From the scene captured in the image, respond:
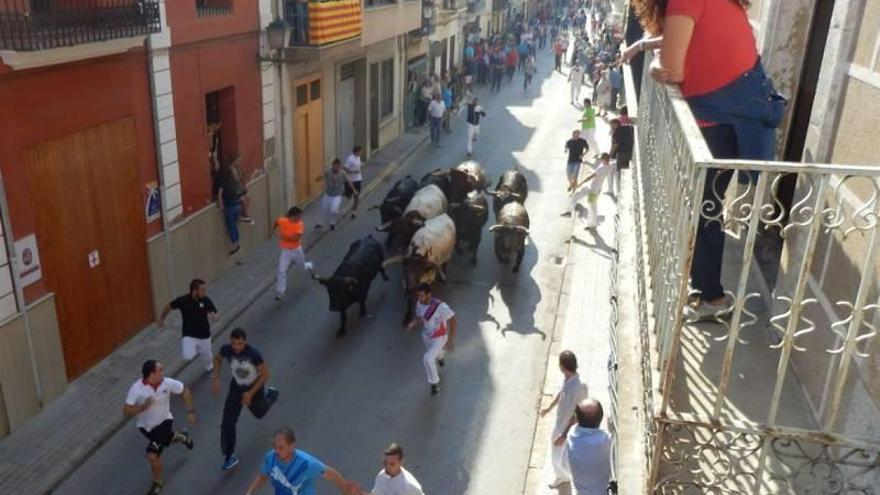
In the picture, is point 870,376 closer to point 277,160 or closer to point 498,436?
point 498,436

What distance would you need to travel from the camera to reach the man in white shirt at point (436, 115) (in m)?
25.2

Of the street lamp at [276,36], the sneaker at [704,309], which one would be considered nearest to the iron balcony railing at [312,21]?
the street lamp at [276,36]

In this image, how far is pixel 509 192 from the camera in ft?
56.0

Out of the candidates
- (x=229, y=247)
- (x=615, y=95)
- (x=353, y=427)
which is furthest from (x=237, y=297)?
(x=615, y=95)

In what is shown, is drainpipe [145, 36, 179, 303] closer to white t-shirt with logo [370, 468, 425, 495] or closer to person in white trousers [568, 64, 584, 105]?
white t-shirt with logo [370, 468, 425, 495]

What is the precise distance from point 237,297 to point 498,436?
5715mm

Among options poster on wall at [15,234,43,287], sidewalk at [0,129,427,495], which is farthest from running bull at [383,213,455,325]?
poster on wall at [15,234,43,287]

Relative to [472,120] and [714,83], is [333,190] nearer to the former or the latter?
[472,120]

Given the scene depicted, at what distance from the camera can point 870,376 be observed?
11.0 feet

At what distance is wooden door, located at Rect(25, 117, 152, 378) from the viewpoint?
9641mm

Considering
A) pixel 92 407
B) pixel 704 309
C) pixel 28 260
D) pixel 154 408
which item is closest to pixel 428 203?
pixel 92 407

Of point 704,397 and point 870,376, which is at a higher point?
point 870,376

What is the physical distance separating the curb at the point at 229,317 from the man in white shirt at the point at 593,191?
207 inches

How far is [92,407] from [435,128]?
57.0ft
